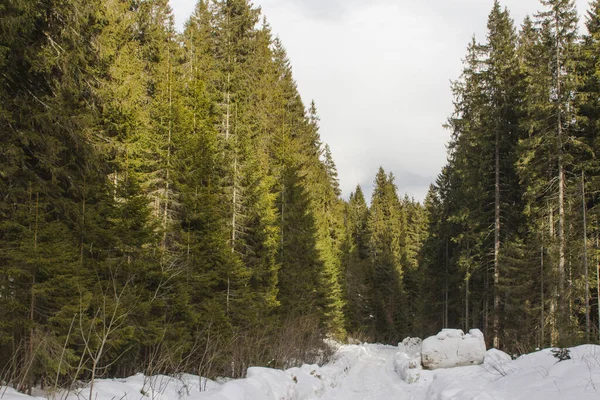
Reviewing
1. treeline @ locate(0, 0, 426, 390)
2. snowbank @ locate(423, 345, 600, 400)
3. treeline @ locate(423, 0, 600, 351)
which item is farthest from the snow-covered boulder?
snowbank @ locate(423, 345, 600, 400)

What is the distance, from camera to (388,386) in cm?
1214

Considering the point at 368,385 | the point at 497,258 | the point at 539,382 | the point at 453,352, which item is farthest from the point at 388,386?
the point at 497,258

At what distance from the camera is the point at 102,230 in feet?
28.8

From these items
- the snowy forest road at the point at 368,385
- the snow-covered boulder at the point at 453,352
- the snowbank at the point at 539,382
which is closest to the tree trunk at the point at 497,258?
the snow-covered boulder at the point at 453,352

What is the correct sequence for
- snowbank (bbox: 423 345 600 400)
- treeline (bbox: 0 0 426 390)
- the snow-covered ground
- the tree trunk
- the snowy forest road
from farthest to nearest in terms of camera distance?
1. the tree trunk
2. the snowy forest road
3. treeline (bbox: 0 0 426 390)
4. the snow-covered ground
5. snowbank (bbox: 423 345 600 400)

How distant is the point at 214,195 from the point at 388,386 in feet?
28.5

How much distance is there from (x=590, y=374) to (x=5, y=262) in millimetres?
9392

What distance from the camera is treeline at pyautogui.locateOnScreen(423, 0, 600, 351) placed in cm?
1603

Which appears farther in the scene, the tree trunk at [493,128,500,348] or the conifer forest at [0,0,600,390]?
the tree trunk at [493,128,500,348]

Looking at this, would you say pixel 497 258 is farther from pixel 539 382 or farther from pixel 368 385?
pixel 539 382

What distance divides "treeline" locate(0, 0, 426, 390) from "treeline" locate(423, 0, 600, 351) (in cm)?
980

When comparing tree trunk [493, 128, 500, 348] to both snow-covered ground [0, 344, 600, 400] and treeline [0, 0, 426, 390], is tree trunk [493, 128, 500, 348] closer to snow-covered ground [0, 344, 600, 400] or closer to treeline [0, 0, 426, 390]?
Result: snow-covered ground [0, 344, 600, 400]

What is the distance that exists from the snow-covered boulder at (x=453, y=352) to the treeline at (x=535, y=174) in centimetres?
144

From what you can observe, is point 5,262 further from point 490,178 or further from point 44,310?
point 490,178
